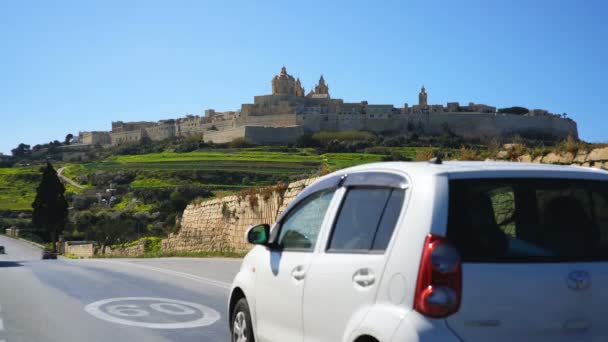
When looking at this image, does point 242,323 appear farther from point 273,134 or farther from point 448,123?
point 448,123

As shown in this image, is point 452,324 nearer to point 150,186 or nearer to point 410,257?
point 410,257

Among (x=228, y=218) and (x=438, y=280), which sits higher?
(x=438, y=280)

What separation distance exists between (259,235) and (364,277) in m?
1.92

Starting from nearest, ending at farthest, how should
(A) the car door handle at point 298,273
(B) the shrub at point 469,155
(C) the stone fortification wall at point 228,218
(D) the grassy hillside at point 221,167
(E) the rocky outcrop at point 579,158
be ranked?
(A) the car door handle at point 298,273
(E) the rocky outcrop at point 579,158
(B) the shrub at point 469,155
(C) the stone fortification wall at point 228,218
(D) the grassy hillside at point 221,167

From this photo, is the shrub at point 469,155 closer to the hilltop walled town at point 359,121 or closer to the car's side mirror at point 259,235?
the car's side mirror at point 259,235

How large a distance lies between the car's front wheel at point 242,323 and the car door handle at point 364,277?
2.02 meters

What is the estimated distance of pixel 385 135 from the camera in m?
145

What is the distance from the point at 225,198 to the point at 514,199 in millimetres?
25053

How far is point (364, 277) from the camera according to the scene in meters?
4.70

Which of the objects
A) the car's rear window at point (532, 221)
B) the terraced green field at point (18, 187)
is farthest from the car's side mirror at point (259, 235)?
the terraced green field at point (18, 187)

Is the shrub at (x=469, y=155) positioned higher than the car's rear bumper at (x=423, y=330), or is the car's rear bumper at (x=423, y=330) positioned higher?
the shrub at (x=469, y=155)

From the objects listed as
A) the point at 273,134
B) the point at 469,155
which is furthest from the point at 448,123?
the point at 469,155

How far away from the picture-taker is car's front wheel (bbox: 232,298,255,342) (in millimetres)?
6582

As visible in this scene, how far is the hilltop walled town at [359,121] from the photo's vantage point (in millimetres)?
142750
